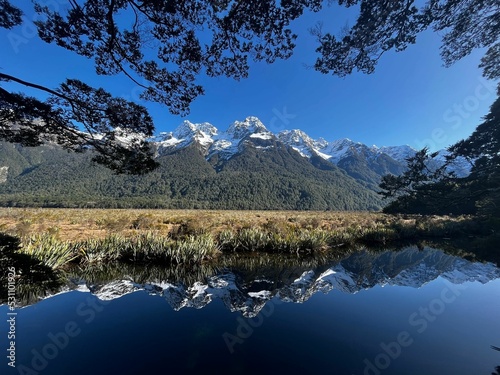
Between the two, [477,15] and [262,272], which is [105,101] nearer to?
[262,272]

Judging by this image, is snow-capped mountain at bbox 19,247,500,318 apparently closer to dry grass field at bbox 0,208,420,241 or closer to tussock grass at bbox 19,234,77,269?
tussock grass at bbox 19,234,77,269

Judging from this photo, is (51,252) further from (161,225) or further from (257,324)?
(161,225)

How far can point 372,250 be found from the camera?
36.1 ft

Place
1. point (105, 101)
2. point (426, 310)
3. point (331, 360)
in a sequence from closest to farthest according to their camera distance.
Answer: point (331, 360) < point (426, 310) < point (105, 101)

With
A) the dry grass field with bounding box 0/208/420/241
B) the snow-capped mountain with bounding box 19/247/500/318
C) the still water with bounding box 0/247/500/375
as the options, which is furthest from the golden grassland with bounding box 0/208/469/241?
the still water with bounding box 0/247/500/375

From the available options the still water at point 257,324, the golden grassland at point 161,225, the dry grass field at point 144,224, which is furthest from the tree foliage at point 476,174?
the still water at point 257,324

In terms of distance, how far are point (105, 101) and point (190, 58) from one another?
2.45 metres

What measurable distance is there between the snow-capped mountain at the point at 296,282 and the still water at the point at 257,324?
5 cm

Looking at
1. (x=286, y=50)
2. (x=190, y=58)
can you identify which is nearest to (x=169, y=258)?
(x=190, y=58)

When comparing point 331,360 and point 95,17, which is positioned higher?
point 95,17

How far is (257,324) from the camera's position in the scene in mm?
4055

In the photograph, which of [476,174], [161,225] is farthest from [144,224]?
[476,174]

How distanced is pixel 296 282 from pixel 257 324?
8.24ft

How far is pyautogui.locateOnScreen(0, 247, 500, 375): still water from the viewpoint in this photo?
300 centimetres
